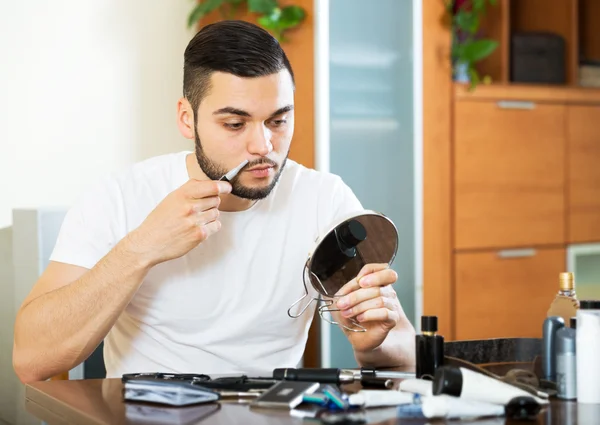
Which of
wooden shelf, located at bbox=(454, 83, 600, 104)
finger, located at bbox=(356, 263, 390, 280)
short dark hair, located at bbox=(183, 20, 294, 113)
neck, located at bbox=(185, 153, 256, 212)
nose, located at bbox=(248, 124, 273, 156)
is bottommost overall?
finger, located at bbox=(356, 263, 390, 280)

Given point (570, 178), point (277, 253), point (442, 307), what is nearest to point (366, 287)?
point (277, 253)

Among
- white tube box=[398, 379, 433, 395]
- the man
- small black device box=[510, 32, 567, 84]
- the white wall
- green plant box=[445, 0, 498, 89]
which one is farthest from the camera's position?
small black device box=[510, 32, 567, 84]

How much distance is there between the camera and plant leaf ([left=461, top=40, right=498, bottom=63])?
3434 millimetres

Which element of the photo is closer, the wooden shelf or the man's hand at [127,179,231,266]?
the man's hand at [127,179,231,266]

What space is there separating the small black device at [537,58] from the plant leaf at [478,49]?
0.31 metres

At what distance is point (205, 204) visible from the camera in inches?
63.1

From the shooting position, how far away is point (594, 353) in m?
1.27

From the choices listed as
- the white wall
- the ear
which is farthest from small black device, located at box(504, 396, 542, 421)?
the white wall

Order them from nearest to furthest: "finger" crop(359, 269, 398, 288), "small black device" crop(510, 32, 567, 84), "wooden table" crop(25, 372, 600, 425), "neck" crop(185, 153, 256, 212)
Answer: "wooden table" crop(25, 372, 600, 425)
"finger" crop(359, 269, 398, 288)
"neck" crop(185, 153, 256, 212)
"small black device" crop(510, 32, 567, 84)

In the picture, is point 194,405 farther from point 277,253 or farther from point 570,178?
point 570,178

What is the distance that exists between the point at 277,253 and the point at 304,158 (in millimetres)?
1337

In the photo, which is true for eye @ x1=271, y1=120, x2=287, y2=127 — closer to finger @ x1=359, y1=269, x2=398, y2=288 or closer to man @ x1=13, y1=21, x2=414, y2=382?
man @ x1=13, y1=21, x2=414, y2=382

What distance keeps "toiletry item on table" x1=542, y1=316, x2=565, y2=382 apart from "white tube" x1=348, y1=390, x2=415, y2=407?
0.84ft

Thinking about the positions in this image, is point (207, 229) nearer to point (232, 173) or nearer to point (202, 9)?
point (232, 173)
